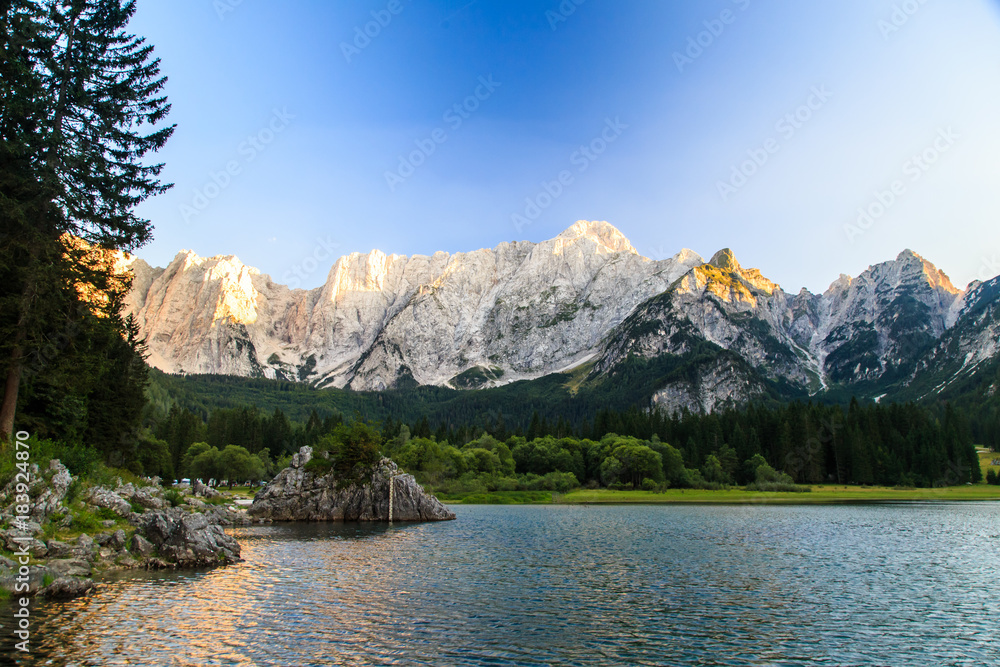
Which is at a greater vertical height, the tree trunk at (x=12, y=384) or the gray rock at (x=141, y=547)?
the tree trunk at (x=12, y=384)

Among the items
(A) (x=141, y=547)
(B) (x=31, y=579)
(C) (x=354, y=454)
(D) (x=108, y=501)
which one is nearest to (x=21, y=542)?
(B) (x=31, y=579)

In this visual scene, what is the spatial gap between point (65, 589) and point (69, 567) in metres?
2.43

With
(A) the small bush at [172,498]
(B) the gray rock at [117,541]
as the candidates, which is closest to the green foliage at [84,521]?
(B) the gray rock at [117,541]

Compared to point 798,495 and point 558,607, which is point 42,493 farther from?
point 798,495

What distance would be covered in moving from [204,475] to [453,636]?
14015cm

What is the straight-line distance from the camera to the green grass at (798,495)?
359ft

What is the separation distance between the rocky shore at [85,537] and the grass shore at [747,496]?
267ft

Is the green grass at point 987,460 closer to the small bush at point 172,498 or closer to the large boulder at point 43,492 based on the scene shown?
the small bush at point 172,498

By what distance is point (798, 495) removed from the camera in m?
116

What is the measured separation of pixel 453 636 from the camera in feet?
73.6

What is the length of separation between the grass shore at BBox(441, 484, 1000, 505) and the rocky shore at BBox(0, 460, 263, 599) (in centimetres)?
8152

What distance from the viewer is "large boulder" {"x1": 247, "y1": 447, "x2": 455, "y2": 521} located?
82.8m

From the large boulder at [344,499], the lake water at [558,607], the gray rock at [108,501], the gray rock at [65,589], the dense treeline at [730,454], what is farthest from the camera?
the dense treeline at [730,454]

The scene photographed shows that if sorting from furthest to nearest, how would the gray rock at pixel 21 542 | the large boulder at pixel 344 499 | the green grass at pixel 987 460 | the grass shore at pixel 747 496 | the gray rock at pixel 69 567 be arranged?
the green grass at pixel 987 460
the grass shore at pixel 747 496
the large boulder at pixel 344 499
the gray rock at pixel 69 567
the gray rock at pixel 21 542
